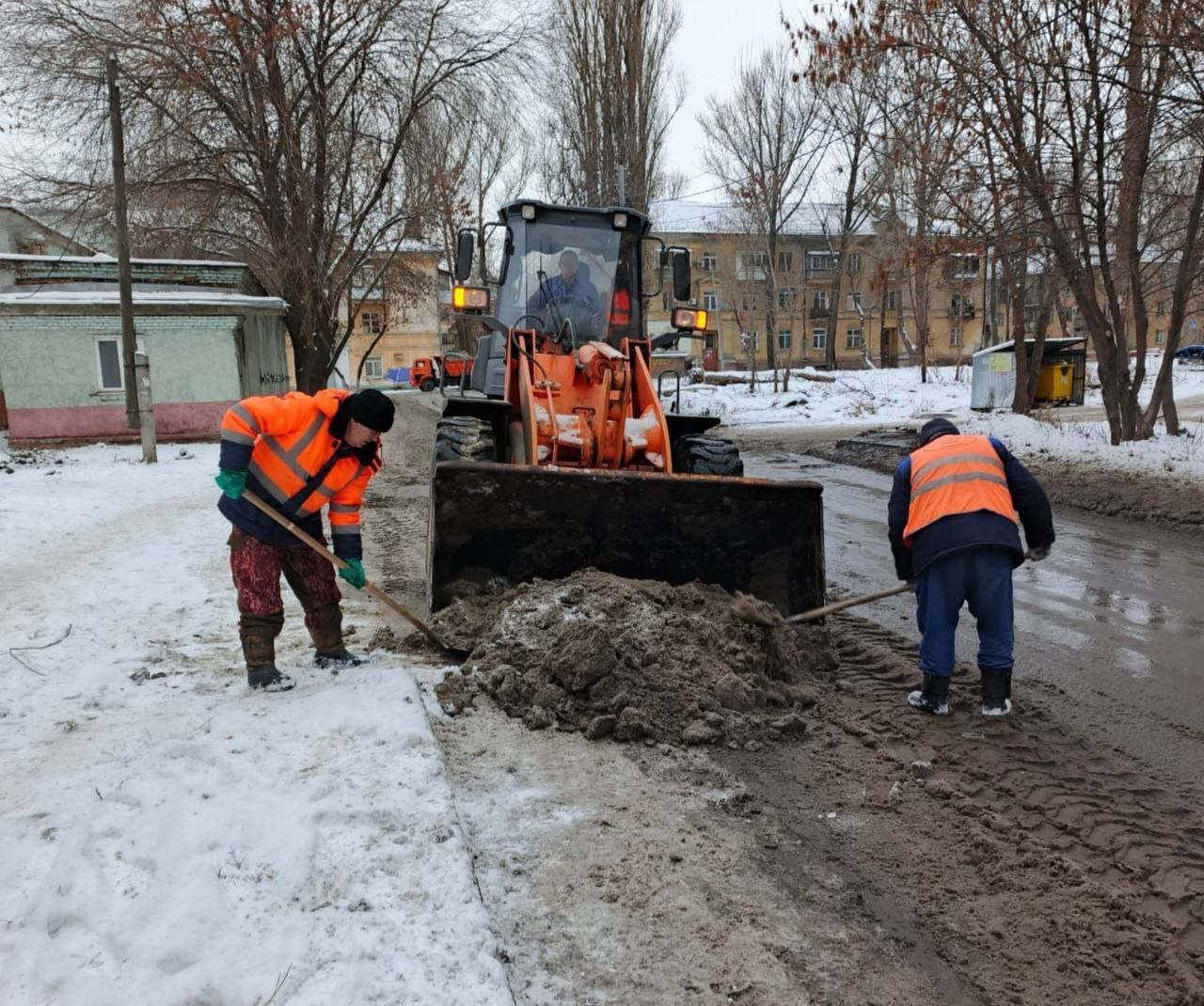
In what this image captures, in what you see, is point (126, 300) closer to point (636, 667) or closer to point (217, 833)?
point (636, 667)

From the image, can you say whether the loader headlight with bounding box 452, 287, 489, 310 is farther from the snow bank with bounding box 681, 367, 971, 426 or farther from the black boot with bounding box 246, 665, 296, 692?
the snow bank with bounding box 681, 367, 971, 426

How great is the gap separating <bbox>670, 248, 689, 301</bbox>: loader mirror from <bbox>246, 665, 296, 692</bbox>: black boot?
15.0 ft

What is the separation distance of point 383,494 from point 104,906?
8927 mm

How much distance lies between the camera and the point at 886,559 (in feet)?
23.9

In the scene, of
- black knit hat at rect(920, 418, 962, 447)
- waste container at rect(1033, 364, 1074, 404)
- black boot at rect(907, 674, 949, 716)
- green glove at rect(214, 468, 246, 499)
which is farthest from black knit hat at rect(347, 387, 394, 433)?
waste container at rect(1033, 364, 1074, 404)

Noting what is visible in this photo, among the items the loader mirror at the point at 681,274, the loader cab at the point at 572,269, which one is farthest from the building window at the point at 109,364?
the loader mirror at the point at 681,274

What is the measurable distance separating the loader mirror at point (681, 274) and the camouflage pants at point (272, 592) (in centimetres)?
409

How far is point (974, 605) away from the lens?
13.6 feet

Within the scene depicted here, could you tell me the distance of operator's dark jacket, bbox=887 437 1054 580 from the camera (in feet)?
13.2

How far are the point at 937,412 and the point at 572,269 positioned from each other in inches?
715

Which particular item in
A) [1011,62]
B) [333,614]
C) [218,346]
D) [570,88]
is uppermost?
[570,88]

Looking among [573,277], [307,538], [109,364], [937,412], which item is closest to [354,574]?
[307,538]

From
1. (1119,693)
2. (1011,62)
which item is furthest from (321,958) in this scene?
(1011,62)

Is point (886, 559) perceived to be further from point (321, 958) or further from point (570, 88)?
point (570, 88)
